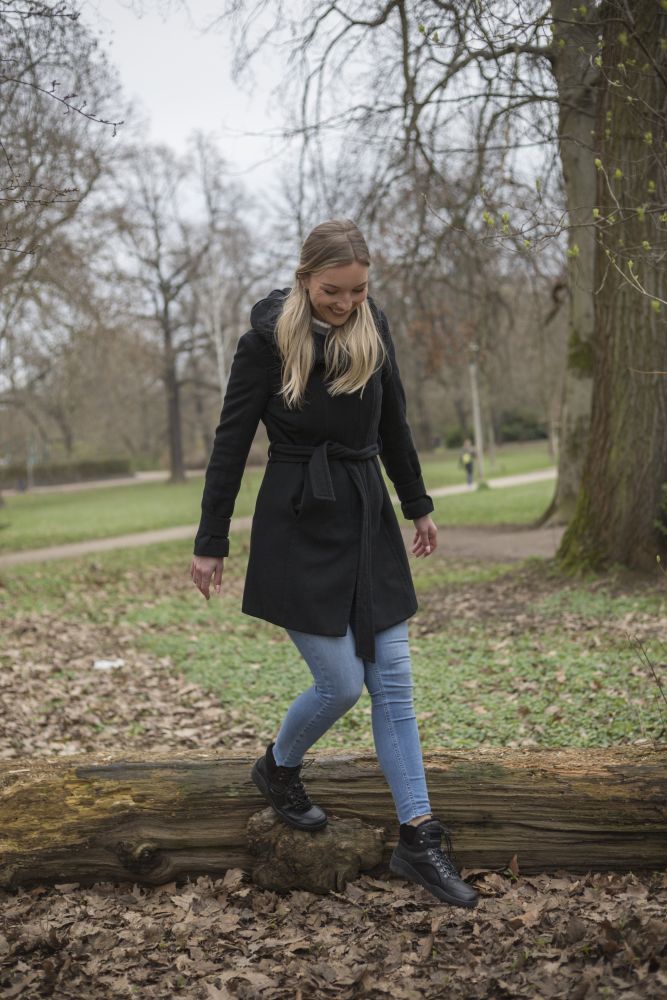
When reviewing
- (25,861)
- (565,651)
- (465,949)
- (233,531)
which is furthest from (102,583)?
(465,949)

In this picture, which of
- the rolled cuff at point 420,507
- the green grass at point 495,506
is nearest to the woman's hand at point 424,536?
the rolled cuff at point 420,507

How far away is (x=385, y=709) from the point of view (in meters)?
3.24

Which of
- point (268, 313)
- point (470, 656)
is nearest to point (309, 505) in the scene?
point (268, 313)

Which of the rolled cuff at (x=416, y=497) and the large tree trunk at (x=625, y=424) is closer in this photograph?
the rolled cuff at (x=416, y=497)

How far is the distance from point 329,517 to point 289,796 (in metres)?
1.02

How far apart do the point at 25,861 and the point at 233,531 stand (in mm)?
16907

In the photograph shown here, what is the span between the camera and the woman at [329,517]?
3121mm

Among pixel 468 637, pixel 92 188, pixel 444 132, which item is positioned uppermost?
pixel 92 188

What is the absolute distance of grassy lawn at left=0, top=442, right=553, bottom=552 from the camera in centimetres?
2164

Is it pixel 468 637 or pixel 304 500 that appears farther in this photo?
pixel 468 637

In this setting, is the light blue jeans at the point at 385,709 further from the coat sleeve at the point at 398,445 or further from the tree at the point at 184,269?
the tree at the point at 184,269

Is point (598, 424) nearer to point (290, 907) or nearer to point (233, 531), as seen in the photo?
point (290, 907)

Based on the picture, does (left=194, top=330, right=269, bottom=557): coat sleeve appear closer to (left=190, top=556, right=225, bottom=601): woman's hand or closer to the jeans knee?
(left=190, top=556, right=225, bottom=601): woman's hand

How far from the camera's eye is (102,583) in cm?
1391
